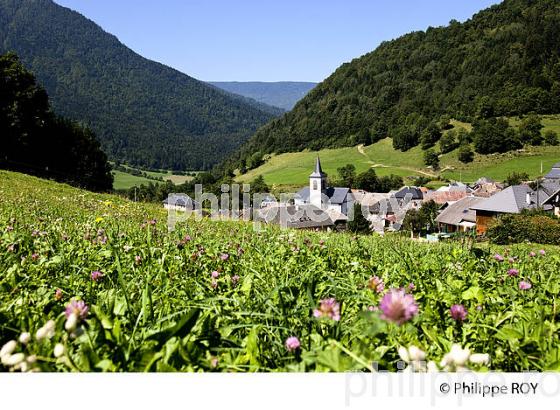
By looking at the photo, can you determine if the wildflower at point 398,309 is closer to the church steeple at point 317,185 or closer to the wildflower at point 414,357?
the wildflower at point 414,357

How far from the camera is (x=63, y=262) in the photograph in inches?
108

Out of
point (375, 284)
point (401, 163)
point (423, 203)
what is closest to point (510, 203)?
point (423, 203)

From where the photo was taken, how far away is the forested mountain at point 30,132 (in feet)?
91.8

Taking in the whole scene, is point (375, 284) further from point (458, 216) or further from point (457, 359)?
point (458, 216)

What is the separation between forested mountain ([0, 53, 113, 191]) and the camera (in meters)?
28.0

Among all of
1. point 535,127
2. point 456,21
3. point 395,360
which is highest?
point 456,21

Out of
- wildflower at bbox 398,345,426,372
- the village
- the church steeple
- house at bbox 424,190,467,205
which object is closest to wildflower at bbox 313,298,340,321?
wildflower at bbox 398,345,426,372

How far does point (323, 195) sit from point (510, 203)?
4334 cm

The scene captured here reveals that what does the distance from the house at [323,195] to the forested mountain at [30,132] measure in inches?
2313

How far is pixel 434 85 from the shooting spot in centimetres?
→ 16012

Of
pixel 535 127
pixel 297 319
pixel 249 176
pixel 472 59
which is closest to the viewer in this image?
pixel 297 319
